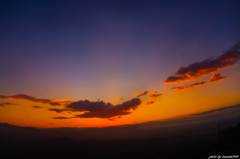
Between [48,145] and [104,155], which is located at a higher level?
[48,145]

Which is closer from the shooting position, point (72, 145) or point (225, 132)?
point (225, 132)

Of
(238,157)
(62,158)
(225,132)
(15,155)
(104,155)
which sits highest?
(238,157)

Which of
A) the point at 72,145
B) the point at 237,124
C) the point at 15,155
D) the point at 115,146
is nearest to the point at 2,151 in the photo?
the point at 15,155

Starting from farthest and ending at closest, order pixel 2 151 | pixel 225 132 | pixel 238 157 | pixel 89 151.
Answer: pixel 89 151 < pixel 2 151 < pixel 225 132 < pixel 238 157

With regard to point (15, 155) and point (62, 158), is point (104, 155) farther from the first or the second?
point (15, 155)

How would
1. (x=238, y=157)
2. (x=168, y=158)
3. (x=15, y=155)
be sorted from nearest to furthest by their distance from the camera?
(x=238, y=157) → (x=168, y=158) → (x=15, y=155)

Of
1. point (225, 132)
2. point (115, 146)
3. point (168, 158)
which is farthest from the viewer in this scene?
point (115, 146)

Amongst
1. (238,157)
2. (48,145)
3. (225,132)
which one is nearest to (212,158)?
(238,157)

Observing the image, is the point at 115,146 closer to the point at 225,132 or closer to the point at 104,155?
the point at 104,155

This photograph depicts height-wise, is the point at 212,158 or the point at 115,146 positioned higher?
the point at 212,158
